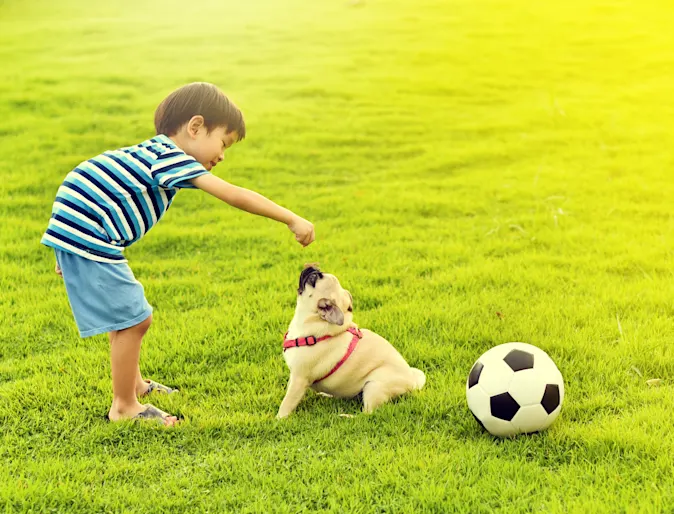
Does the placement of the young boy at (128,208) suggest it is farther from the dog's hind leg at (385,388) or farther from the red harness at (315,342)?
the dog's hind leg at (385,388)

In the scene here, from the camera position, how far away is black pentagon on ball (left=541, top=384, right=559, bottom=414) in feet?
12.7

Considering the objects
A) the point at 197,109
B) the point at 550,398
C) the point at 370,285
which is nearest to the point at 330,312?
the point at 550,398

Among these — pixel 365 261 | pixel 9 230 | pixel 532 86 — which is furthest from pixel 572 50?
pixel 9 230

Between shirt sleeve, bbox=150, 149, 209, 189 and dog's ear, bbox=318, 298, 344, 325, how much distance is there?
1.11 metres

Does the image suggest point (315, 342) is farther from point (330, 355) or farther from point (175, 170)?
point (175, 170)

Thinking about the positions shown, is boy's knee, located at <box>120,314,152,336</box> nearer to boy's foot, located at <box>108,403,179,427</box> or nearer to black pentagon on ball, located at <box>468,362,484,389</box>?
boy's foot, located at <box>108,403,179,427</box>

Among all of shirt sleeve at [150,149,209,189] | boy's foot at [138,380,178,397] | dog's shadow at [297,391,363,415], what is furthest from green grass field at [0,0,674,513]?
shirt sleeve at [150,149,209,189]

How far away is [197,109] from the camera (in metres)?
4.12

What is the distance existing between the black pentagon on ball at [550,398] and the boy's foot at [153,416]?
230cm

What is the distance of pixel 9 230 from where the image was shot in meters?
8.23

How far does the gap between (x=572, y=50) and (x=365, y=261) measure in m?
17.6

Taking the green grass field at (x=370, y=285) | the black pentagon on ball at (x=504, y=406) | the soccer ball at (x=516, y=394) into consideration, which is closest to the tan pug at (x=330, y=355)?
the green grass field at (x=370, y=285)

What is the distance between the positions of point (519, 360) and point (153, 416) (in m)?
2.36

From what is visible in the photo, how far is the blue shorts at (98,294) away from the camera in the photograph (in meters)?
4.05
